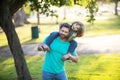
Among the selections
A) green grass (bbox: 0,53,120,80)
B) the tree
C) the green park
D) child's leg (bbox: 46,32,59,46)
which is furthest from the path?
child's leg (bbox: 46,32,59,46)

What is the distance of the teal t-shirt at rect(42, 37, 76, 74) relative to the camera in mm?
5176

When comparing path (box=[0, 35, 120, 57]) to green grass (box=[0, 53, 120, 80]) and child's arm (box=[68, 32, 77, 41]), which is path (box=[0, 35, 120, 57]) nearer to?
green grass (box=[0, 53, 120, 80])

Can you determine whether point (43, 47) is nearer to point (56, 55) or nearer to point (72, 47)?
point (56, 55)

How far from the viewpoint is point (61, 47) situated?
5.18 m

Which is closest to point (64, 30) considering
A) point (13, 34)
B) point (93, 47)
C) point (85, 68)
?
point (13, 34)

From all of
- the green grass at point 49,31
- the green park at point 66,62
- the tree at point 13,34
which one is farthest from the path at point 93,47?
the tree at point 13,34

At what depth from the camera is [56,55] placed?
5.20 metres

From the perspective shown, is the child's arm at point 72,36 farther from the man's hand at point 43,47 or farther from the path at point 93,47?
the path at point 93,47

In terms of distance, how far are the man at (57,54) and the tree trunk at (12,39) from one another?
364 cm

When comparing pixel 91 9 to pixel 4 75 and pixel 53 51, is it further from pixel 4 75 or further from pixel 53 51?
pixel 53 51

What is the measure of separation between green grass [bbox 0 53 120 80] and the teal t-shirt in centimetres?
546

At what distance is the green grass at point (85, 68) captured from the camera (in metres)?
10.9

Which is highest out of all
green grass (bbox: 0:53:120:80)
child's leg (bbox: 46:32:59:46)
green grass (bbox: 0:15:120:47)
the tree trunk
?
child's leg (bbox: 46:32:59:46)

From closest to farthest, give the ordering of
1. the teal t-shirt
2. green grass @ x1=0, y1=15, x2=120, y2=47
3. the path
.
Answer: the teal t-shirt
the path
green grass @ x1=0, y1=15, x2=120, y2=47
